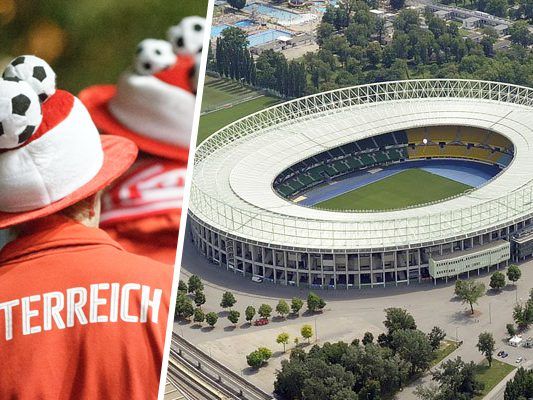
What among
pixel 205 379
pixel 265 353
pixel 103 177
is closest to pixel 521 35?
pixel 265 353

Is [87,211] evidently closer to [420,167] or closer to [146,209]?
[146,209]

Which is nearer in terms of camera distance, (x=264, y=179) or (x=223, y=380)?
(x=223, y=380)

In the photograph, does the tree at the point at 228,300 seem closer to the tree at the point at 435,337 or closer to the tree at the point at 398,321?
the tree at the point at 398,321

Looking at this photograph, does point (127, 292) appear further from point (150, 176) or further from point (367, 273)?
point (367, 273)

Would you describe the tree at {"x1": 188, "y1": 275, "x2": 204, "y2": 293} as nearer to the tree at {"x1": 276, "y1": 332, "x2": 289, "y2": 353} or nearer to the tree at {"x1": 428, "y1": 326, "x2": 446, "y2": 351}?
the tree at {"x1": 276, "y1": 332, "x2": 289, "y2": 353}

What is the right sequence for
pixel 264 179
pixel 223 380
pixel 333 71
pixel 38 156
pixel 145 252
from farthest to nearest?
1. pixel 333 71
2. pixel 264 179
3. pixel 223 380
4. pixel 145 252
5. pixel 38 156

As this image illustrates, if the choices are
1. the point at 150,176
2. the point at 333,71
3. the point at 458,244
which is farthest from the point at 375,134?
the point at 150,176

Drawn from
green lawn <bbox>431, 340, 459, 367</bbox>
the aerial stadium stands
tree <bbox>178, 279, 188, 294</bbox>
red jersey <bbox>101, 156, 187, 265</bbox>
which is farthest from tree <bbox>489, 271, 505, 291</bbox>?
red jersey <bbox>101, 156, 187, 265</bbox>
